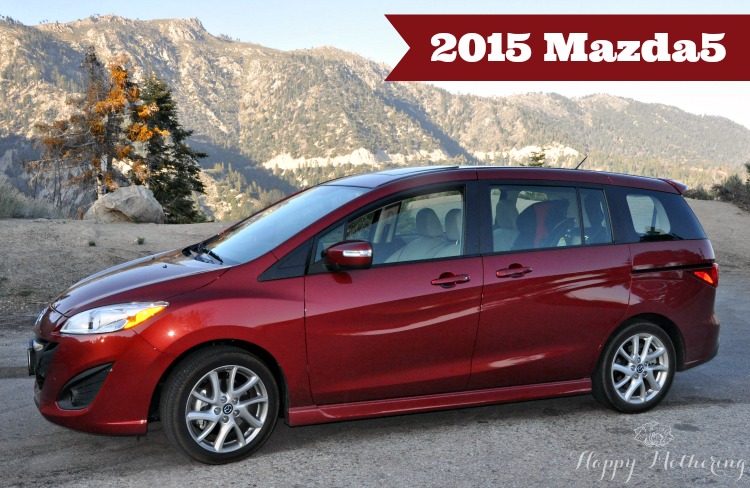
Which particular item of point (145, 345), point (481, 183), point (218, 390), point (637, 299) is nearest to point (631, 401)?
point (637, 299)

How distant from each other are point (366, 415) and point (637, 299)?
7.33ft

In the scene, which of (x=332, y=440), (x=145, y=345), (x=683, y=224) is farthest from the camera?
(x=683, y=224)

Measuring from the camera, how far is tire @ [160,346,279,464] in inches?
173

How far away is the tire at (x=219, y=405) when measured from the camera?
4.39m

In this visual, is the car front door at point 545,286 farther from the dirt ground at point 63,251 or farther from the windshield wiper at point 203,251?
the dirt ground at point 63,251

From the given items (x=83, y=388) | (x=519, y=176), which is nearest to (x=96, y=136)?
(x=519, y=176)

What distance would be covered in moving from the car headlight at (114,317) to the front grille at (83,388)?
0.72 ft

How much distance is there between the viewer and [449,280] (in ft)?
16.4

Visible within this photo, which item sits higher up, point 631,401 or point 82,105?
point 82,105

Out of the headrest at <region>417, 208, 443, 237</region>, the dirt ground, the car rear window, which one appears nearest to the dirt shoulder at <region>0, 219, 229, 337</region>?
the dirt ground

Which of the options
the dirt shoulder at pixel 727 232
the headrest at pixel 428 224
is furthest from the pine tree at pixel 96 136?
the headrest at pixel 428 224

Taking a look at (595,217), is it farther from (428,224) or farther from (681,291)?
(428,224)

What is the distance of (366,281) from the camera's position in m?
4.80

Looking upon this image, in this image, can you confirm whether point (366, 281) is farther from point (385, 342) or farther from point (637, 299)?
point (637, 299)
